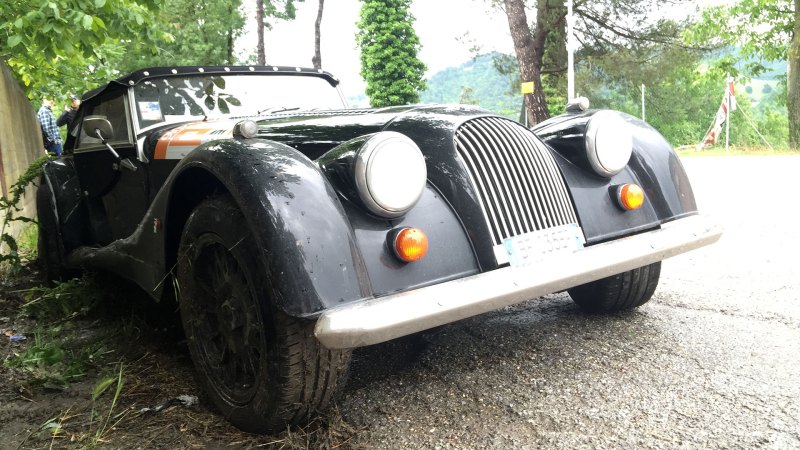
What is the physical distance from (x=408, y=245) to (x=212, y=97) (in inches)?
79.4

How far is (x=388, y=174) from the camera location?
215 cm

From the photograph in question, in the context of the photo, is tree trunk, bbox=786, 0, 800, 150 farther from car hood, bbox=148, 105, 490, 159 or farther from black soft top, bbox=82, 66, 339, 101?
car hood, bbox=148, 105, 490, 159

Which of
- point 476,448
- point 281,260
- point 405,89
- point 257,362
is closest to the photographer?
point 281,260

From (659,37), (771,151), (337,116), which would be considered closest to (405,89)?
(659,37)

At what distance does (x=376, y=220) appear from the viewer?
219cm

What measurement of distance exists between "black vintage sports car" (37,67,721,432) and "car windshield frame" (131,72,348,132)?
2 cm

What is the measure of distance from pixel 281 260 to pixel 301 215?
16 cm

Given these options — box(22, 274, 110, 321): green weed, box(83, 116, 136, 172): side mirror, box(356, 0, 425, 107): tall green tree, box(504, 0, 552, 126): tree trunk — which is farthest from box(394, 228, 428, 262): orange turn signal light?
box(356, 0, 425, 107): tall green tree

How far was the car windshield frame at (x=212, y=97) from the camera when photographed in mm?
3529

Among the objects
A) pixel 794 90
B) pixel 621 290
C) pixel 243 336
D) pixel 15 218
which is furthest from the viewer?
pixel 794 90

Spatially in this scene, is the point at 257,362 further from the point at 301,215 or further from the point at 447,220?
the point at 447,220

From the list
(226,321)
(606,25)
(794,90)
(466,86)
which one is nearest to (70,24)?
(226,321)

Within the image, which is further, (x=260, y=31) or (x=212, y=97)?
(x=260, y=31)

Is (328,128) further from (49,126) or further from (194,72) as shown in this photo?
(49,126)
